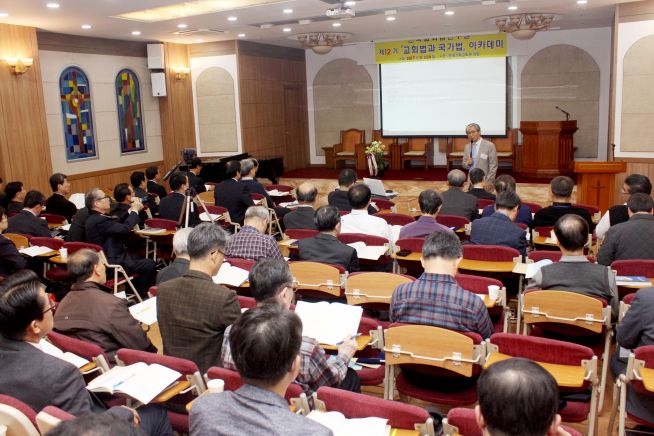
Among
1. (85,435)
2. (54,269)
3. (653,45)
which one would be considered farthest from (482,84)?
(85,435)

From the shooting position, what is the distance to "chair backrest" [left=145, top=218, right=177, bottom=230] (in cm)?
720

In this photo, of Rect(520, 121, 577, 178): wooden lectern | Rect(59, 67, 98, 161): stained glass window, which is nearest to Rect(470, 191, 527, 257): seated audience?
Rect(520, 121, 577, 178): wooden lectern

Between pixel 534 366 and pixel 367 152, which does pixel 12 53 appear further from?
pixel 534 366

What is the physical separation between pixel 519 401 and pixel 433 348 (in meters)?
1.34

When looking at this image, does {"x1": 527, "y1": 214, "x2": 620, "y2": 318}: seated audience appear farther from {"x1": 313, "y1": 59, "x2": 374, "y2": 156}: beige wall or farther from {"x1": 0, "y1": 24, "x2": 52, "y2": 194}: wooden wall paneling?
{"x1": 313, "y1": 59, "x2": 374, "y2": 156}: beige wall

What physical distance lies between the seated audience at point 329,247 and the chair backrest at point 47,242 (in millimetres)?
2805

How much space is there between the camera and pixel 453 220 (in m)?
6.42

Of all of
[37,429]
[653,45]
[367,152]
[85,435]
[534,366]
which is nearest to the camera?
[85,435]

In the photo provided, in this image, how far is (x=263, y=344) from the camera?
78.7 inches

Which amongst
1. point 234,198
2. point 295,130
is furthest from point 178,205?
point 295,130

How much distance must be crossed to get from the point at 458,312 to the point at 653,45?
27.6 feet

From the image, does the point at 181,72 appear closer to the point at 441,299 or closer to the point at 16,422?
the point at 441,299

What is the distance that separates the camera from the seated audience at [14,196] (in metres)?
7.81

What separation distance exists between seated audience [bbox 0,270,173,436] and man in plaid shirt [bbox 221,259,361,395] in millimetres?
662
